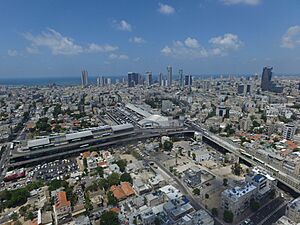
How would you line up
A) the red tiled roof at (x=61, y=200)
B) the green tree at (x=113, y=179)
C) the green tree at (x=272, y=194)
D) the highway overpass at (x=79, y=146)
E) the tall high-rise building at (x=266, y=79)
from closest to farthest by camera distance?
the red tiled roof at (x=61, y=200) < the green tree at (x=272, y=194) < the green tree at (x=113, y=179) < the highway overpass at (x=79, y=146) < the tall high-rise building at (x=266, y=79)

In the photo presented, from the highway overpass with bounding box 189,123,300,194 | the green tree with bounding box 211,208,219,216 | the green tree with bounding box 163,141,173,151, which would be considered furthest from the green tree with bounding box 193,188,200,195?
the green tree with bounding box 163,141,173,151

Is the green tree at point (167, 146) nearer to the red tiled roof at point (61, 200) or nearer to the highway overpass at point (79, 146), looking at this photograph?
the highway overpass at point (79, 146)

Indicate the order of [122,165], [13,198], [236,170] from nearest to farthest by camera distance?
[13,198] < [236,170] < [122,165]

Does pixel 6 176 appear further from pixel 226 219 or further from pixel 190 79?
pixel 190 79

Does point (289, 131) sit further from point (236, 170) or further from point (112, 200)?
point (112, 200)

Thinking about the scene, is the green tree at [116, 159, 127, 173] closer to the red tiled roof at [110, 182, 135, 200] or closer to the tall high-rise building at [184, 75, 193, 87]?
the red tiled roof at [110, 182, 135, 200]

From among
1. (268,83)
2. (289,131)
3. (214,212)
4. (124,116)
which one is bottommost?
(214,212)

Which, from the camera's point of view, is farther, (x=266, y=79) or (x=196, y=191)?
(x=266, y=79)

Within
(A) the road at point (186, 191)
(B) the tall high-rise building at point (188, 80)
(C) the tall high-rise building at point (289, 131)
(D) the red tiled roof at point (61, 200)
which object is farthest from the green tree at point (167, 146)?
(B) the tall high-rise building at point (188, 80)

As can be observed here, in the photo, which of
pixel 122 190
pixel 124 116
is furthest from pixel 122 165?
pixel 124 116

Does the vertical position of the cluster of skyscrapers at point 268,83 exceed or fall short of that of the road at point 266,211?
it exceeds it

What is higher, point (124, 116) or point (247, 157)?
point (124, 116)

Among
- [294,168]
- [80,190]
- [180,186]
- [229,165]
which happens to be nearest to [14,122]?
[80,190]
